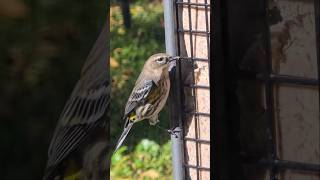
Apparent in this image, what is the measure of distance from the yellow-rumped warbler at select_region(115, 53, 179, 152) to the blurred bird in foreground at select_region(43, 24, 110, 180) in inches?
15.7

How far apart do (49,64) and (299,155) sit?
0.62 m

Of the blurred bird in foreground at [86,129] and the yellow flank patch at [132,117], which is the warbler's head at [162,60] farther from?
the blurred bird in foreground at [86,129]

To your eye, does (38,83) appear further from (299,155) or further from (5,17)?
(299,155)

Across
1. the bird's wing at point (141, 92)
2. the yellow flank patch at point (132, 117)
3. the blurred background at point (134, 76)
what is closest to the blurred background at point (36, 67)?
the bird's wing at point (141, 92)

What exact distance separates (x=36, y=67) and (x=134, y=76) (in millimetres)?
2663

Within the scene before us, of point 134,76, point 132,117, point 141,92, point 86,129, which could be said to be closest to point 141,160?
point 134,76

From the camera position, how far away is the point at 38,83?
5.90 ft

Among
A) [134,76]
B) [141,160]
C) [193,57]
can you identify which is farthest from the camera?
[134,76]

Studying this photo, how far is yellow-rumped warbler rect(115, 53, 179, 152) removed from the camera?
2.37 m

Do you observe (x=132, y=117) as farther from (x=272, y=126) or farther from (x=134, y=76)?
(x=134, y=76)

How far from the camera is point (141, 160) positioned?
13.8 feet

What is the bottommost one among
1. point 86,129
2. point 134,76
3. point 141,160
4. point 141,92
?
point 141,160

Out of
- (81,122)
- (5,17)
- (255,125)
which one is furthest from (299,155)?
(5,17)

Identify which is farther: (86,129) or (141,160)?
(141,160)
